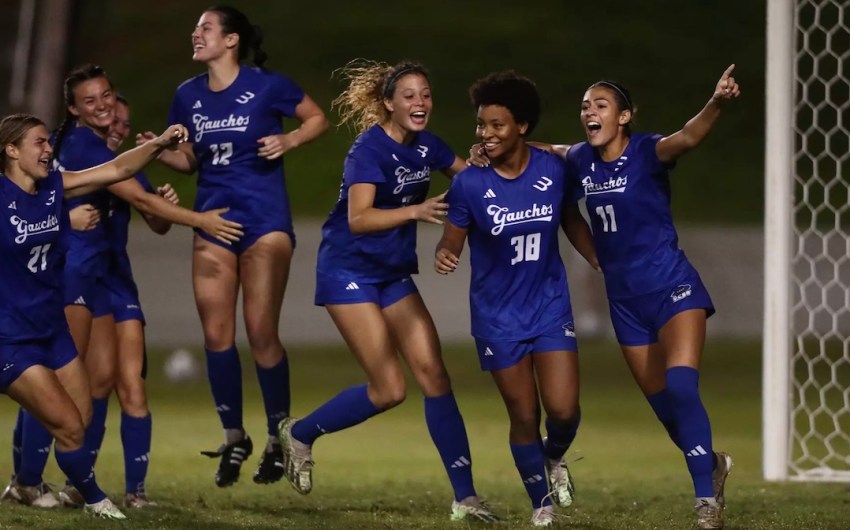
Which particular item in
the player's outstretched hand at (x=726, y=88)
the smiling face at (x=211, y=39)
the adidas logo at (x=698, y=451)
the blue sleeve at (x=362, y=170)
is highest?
the smiling face at (x=211, y=39)

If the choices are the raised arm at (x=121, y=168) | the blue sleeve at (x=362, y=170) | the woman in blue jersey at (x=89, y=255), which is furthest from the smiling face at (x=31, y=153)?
the blue sleeve at (x=362, y=170)

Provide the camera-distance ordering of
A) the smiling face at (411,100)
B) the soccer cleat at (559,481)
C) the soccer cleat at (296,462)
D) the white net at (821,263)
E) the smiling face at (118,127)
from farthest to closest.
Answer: the white net at (821,263)
the smiling face at (118,127)
the soccer cleat at (296,462)
the soccer cleat at (559,481)
the smiling face at (411,100)

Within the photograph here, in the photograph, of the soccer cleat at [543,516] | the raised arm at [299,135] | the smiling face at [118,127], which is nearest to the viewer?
the soccer cleat at [543,516]

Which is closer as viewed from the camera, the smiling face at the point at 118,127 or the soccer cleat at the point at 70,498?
the soccer cleat at the point at 70,498

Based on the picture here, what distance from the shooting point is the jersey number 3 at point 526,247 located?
235 inches

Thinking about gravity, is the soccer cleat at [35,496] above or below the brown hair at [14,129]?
below

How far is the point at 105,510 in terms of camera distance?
20.5 feet

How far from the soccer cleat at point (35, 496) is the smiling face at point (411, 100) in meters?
2.33

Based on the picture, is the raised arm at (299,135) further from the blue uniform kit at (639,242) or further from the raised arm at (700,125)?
the raised arm at (700,125)

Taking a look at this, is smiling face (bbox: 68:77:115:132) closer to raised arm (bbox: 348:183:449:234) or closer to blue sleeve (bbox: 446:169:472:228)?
raised arm (bbox: 348:183:449:234)

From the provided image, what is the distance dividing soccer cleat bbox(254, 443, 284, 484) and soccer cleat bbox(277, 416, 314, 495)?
0.24 metres

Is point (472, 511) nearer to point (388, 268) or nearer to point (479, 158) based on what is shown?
point (388, 268)

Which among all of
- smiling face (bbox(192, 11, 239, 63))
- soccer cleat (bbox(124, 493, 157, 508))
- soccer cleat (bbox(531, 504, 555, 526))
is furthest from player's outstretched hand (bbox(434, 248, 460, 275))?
soccer cleat (bbox(124, 493, 157, 508))

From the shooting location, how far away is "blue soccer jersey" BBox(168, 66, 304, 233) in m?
6.95
